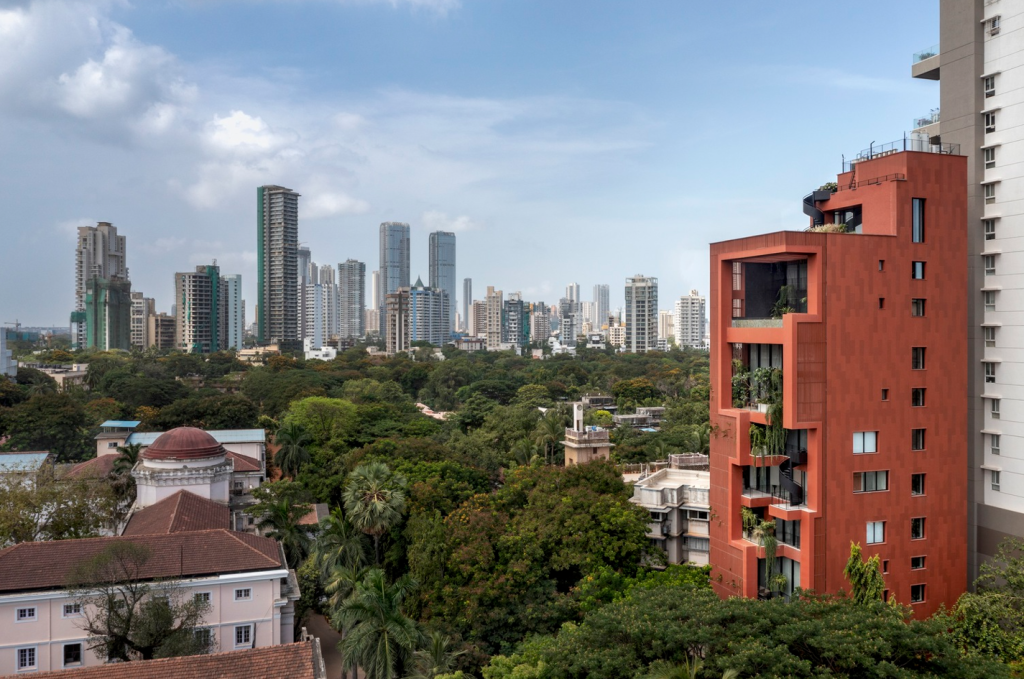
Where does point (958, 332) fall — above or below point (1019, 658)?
above

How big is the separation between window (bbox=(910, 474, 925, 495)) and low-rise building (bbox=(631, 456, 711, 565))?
→ 5670mm

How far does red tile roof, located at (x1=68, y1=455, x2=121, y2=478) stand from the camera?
30.5 metres

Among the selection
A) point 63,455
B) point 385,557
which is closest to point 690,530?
point 385,557

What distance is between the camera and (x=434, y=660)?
1783 centimetres

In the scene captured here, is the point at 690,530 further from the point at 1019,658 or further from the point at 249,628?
the point at 249,628

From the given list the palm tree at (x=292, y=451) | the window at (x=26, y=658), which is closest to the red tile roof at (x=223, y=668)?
the window at (x=26, y=658)

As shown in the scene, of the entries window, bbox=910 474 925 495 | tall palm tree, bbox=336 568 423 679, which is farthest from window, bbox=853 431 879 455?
tall palm tree, bbox=336 568 423 679

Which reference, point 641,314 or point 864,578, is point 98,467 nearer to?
point 864,578

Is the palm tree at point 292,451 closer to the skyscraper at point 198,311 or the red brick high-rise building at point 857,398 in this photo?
the red brick high-rise building at point 857,398

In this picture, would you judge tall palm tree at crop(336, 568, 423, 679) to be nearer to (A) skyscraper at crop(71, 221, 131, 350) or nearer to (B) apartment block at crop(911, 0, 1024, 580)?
(B) apartment block at crop(911, 0, 1024, 580)

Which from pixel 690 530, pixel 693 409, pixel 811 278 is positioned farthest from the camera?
pixel 693 409

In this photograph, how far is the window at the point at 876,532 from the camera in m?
18.0

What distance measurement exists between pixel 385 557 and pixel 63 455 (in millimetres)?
28507

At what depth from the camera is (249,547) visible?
20.8m
